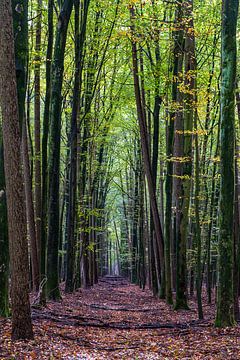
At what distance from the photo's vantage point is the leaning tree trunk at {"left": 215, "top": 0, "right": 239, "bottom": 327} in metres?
9.28

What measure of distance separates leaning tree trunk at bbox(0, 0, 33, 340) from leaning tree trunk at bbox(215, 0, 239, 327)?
4716mm

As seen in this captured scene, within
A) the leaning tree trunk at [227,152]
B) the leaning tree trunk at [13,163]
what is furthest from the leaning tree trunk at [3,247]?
the leaning tree trunk at [227,152]

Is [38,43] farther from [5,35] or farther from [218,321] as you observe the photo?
[218,321]

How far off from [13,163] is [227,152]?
16.8 feet

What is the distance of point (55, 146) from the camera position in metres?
12.8

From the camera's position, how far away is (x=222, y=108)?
954cm

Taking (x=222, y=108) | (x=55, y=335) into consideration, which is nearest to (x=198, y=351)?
(x=55, y=335)

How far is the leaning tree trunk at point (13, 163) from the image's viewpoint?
6246mm

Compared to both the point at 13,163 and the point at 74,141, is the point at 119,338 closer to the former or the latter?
the point at 13,163

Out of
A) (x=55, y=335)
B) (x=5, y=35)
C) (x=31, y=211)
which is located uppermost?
(x=5, y=35)

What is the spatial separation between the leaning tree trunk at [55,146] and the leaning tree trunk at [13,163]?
6.32 meters

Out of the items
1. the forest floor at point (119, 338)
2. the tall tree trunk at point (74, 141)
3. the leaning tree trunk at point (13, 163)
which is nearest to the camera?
the leaning tree trunk at point (13, 163)

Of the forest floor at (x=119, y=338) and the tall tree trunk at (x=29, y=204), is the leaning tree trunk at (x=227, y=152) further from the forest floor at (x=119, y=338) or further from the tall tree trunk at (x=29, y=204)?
the tall tree trunk at (x=29, y=204)

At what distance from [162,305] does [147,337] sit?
598 cm
